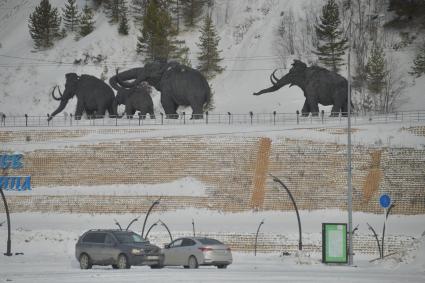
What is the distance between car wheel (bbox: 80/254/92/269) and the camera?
3147 centimetres

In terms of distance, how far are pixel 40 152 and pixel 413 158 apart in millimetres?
25761

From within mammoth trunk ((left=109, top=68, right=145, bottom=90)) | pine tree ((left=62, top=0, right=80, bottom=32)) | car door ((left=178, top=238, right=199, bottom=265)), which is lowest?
car door ((left=178, top=238, right=199, bottom=265))

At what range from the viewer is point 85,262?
31578 mm

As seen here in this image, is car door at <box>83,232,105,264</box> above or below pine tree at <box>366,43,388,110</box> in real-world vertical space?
below

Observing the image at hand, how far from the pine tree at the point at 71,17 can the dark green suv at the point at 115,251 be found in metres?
74.5

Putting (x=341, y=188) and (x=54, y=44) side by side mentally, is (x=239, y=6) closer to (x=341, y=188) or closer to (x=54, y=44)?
(x=54, y=44)

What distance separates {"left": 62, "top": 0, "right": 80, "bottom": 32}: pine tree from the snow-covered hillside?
2.22 m

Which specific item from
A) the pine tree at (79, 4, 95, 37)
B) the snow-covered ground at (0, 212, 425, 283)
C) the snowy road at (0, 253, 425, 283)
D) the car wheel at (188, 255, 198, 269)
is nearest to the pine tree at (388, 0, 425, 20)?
the pine tree at (79, 4, 95, 37)

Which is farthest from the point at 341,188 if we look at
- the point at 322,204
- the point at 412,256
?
the point at 412,256

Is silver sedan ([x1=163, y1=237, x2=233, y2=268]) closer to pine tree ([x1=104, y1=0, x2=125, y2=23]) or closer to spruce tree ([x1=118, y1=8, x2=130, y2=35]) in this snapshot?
spruce tree ([x1=118, y1=8, x2=130, y2=35])

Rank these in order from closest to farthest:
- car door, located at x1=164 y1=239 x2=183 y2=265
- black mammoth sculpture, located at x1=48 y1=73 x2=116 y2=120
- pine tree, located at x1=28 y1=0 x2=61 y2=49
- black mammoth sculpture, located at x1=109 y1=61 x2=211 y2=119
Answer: car door, located at x1=164 y1=239 x2=183 y2=265
black mammoth sculpture, located at x1=109 y1=61 x2=211 y2=119
black mammoth sculpture, located at x1=48 y1=73 x2=116 y2=120
pine tree, located at x1=28 y1=0 x2=61 y2=49

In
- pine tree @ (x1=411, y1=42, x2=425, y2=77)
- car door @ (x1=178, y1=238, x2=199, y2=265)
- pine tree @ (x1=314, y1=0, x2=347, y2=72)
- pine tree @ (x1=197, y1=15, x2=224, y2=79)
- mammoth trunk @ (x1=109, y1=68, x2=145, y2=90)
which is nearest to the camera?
car door @ (x1=178, y1=238, x2=199, y2=265)

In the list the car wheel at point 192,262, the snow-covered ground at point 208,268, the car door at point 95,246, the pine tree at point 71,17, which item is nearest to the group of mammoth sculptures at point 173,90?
the snow-covered ground at point 208,268

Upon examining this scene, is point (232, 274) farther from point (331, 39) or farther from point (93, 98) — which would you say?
point (331, 39)
